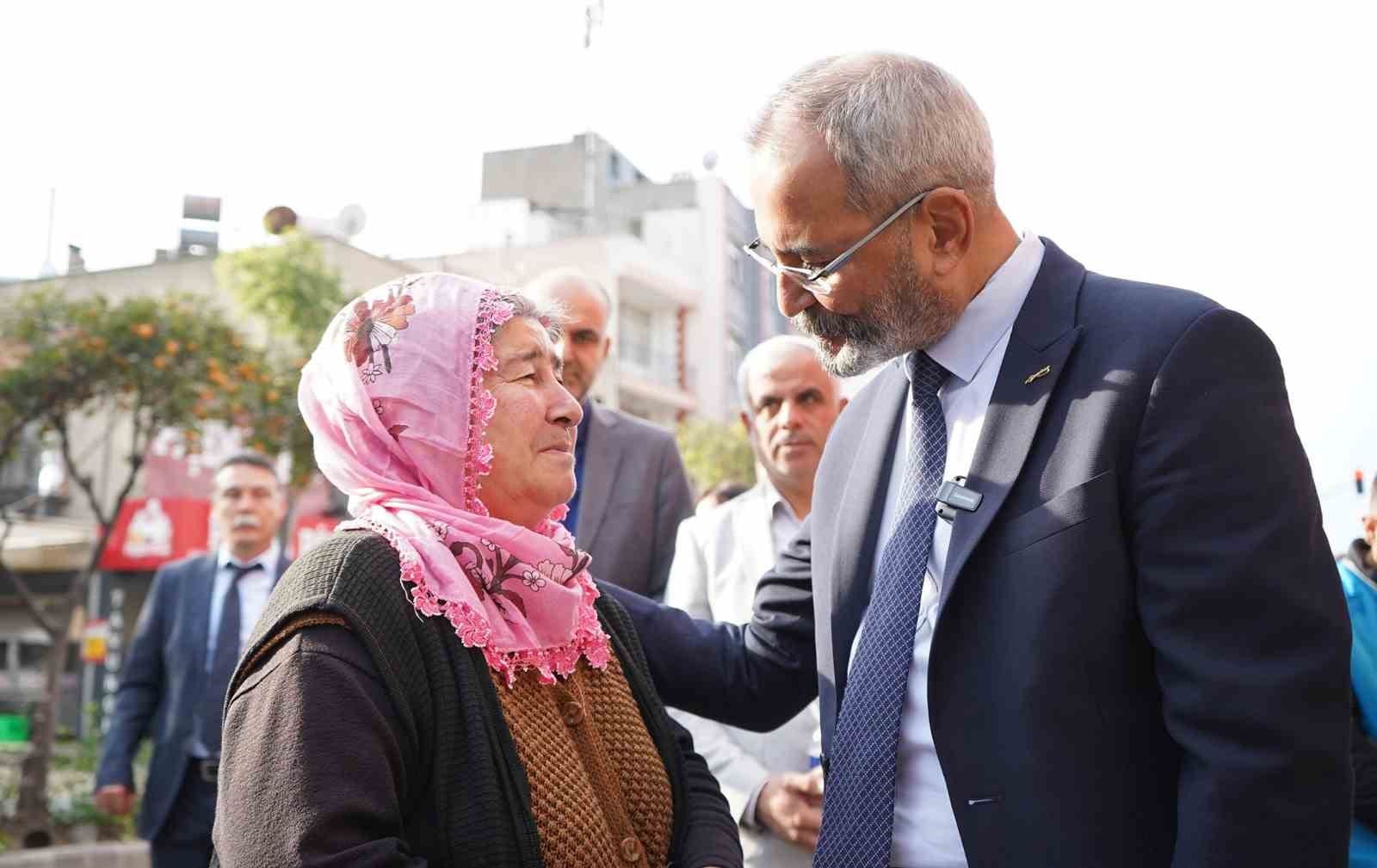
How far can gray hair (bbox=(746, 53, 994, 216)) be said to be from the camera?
2242mm

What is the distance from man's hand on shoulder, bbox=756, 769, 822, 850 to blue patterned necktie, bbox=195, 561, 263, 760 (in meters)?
2.64

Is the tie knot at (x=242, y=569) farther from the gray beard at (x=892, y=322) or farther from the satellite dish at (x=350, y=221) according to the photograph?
the satellite dish at (x=350, y=221)

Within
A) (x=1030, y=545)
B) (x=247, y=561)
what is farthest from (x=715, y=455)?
(x=1030, y=545)

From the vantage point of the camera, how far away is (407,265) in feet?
88.8

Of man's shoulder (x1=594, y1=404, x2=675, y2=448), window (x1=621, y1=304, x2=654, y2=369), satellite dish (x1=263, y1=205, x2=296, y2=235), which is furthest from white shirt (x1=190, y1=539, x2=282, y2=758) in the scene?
window (x1=621, y1=304, x2=654, y2=369)

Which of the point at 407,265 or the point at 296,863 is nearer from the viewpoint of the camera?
the point at 296,863

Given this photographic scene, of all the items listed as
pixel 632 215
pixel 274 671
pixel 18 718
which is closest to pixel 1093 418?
pixel 274 671

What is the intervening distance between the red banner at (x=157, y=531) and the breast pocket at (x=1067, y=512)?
848 inches

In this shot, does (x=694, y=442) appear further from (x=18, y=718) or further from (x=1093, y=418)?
(x=1093, y=418)

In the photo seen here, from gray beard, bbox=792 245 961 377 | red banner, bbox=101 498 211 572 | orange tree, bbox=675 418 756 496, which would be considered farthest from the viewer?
orange tree, bbox=675 418 756 496

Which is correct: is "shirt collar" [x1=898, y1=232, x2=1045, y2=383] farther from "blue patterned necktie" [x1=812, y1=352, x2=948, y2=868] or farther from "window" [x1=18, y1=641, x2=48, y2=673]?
"window" [x1=18, y1=641, x2=48, y2=673]

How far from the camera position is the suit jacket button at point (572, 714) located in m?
2.35

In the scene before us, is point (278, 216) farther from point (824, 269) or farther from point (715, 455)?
point (824, 269)

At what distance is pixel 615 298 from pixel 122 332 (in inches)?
851
